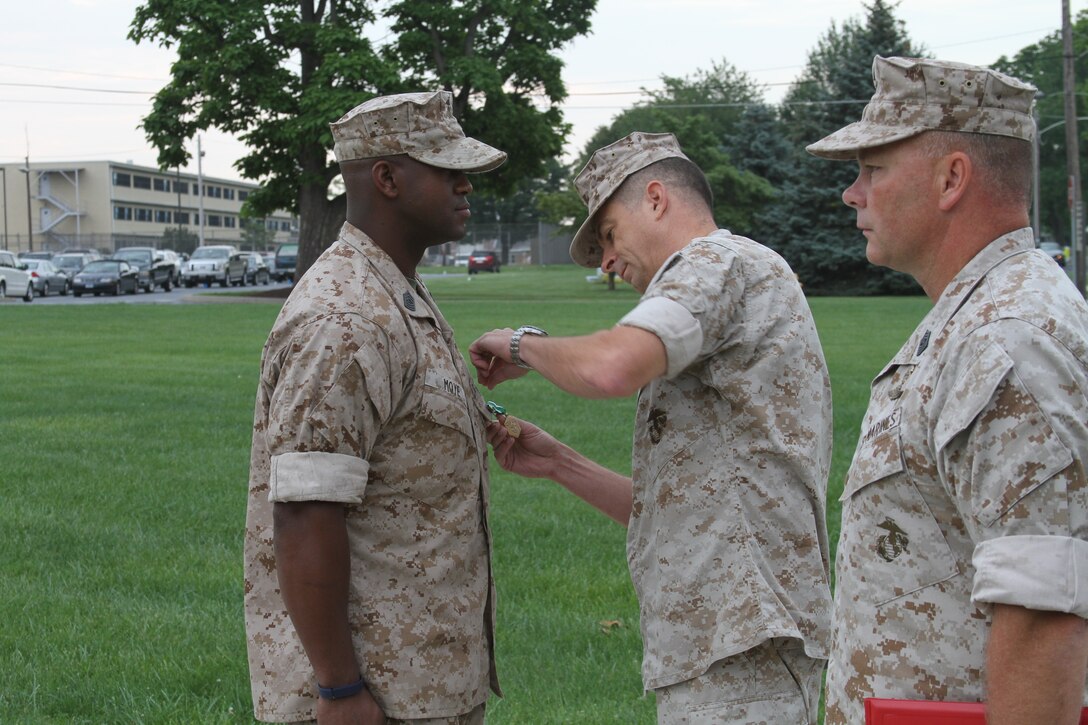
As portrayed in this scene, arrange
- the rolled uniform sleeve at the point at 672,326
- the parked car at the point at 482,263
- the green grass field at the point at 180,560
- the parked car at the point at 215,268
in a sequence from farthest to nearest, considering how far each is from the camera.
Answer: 1. the parked car at the point at 482,263
2. the parked car at the point at 215,268
3. the green grass field at the point at 180,560
4. the rolled uniform sleeve at the point at 672,326

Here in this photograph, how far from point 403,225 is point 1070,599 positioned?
6.05 feet

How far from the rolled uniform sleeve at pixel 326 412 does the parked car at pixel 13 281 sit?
4434 centimetres

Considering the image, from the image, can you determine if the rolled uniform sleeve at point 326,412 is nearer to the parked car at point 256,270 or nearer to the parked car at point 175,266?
the parked car at point 175,266

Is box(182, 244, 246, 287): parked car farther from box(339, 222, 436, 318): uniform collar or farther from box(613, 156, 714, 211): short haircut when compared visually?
box(613, 156, 714, 211): short haircut

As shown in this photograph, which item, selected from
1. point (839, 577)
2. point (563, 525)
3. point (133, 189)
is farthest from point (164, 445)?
point (133, 189)

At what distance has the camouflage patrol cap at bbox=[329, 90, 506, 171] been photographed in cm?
303

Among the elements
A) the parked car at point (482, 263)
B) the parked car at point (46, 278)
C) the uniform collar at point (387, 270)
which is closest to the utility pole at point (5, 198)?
the parked car at point (482, 263)

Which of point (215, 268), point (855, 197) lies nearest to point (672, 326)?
point (855, 197)

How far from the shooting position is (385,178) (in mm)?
3080

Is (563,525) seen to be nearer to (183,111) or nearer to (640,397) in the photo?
(640,397)

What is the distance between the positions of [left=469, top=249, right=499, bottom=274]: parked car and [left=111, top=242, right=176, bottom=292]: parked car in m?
26.9

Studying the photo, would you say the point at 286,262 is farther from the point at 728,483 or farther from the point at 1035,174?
the point at 728,483

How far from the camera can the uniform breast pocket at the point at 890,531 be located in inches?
86.3

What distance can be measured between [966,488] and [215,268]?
59995 millimetres
